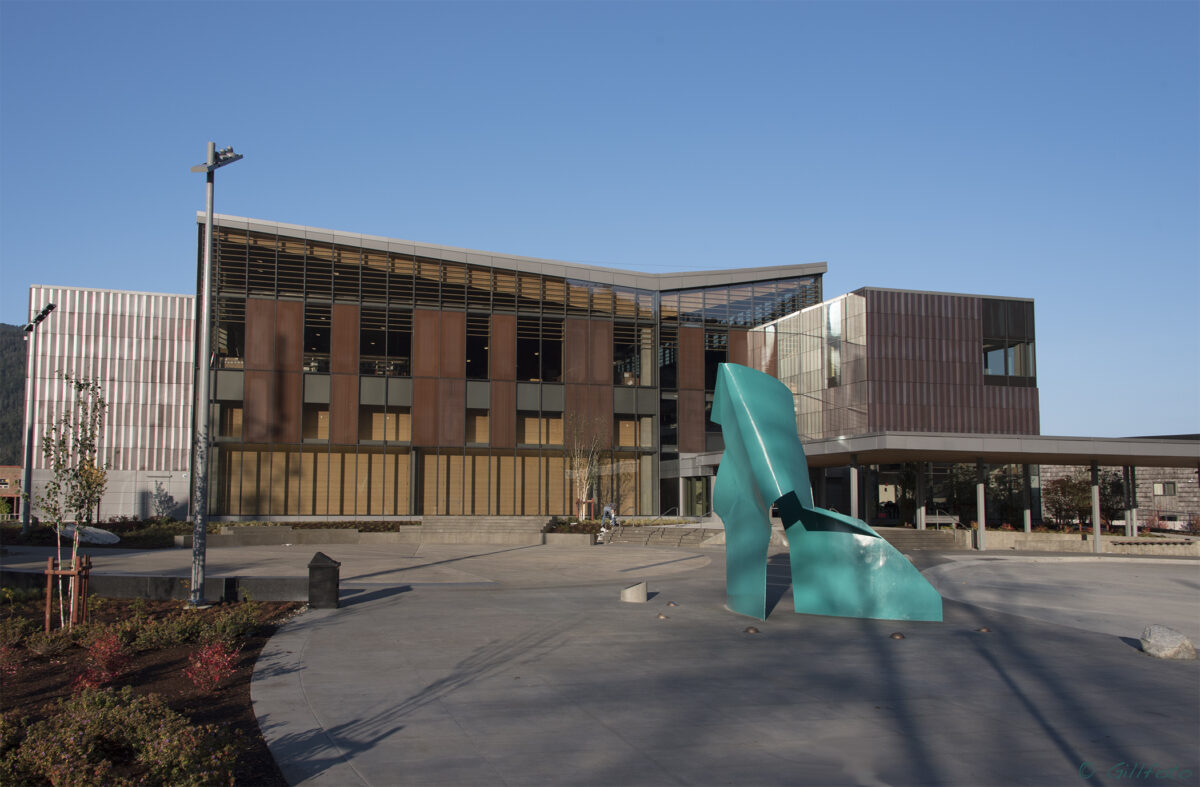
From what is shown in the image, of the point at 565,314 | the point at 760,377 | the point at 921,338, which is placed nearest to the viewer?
the point at 760,377

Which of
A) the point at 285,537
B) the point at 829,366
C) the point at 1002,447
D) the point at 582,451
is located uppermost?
the point at 829,366

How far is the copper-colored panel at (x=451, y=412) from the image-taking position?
45969mm

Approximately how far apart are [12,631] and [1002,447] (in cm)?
2917

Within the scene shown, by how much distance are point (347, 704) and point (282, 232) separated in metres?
39.2

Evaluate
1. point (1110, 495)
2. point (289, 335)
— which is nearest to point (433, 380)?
point (289, 335)

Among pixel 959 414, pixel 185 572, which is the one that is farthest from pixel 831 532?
pixel 959 414

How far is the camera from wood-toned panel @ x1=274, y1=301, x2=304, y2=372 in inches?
1745

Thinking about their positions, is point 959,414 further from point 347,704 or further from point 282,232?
point 347,704

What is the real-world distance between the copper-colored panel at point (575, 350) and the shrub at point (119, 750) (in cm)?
4030

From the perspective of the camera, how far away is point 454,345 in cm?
4638

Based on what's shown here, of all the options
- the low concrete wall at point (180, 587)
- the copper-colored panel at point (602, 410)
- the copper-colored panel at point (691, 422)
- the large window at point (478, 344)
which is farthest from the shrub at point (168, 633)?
the copper-colored panel at point (691, 422)

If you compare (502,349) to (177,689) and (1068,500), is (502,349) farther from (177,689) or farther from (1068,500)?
(177,689)

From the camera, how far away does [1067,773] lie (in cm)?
749

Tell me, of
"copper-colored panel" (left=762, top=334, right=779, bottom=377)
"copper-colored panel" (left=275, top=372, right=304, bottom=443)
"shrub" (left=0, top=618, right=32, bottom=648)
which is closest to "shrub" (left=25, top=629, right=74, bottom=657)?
"shrub" (left=0, top=618, right=32, bottom=648)
